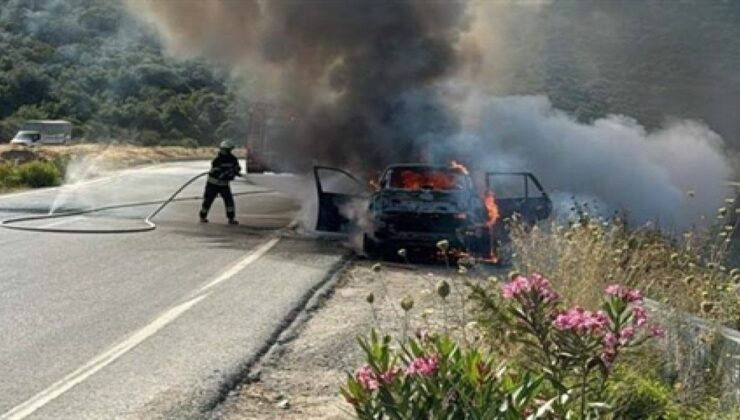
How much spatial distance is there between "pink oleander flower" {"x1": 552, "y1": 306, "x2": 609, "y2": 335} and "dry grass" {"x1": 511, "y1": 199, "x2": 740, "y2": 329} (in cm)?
184

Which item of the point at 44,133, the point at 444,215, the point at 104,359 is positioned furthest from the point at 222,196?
the point at 44,133

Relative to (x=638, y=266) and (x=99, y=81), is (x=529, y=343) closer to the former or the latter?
(x=638, y=266)

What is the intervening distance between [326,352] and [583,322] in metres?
4.42

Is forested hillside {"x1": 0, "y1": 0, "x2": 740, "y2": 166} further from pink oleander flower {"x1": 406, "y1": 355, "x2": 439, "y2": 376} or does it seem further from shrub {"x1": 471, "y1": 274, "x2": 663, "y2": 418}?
pink oleander flower {"x1": 406, "y1": 355, "x2": 439, "y2": 376}

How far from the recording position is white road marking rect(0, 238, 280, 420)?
584 centimetres

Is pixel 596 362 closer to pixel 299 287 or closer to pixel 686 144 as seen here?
pixel 299 287

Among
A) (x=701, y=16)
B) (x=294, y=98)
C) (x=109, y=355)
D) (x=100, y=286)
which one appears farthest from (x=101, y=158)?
(x=109, y=355)

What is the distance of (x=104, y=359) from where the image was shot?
23.4ft

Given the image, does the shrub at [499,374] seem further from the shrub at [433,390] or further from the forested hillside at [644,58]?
the forested hillside at [644,58]

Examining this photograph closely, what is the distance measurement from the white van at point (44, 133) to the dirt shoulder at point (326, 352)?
4635 centimetres

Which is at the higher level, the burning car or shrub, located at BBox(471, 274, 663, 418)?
shrub, located at BBox(471, 274, 663, 418)

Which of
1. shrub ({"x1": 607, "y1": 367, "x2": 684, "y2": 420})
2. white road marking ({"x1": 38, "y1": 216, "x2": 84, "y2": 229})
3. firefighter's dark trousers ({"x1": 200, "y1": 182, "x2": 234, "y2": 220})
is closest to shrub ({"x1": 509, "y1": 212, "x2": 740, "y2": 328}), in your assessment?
shrub ({"x1": 607, "y1": 367, "x2": 684, "y2": 420})

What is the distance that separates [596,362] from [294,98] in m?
20.2

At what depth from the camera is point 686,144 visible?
1231 inches
